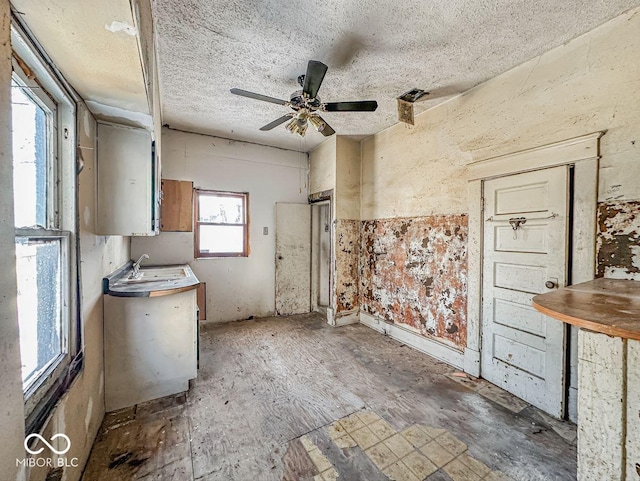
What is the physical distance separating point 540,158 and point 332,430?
2.67m

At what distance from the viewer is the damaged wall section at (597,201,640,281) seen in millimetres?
1715

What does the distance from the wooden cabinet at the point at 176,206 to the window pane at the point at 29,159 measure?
8.59 ft

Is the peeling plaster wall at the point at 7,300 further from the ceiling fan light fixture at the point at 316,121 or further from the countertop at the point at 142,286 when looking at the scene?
the ceiling fan light fixture at the point at 316,121

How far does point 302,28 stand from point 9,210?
2.02 m

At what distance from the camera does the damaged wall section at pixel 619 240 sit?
171 centimetres

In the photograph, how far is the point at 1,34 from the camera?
714 mm

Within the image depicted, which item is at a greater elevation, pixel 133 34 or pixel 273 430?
pixel 133 34

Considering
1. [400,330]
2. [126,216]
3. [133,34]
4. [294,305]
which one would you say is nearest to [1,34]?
[133,34]

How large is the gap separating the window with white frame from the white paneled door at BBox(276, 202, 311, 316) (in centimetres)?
321

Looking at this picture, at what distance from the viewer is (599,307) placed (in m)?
1.06

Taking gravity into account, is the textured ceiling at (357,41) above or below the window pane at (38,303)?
above


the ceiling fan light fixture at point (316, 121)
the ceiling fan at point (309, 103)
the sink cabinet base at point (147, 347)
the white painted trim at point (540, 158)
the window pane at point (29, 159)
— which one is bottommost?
the sink cabinet base at point (147, 347)

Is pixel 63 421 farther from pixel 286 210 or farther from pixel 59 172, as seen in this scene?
pixel 286 210

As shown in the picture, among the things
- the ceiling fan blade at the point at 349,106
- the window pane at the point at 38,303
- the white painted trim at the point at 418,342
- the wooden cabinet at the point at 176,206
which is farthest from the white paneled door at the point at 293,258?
the window pane at the point at 38,303
